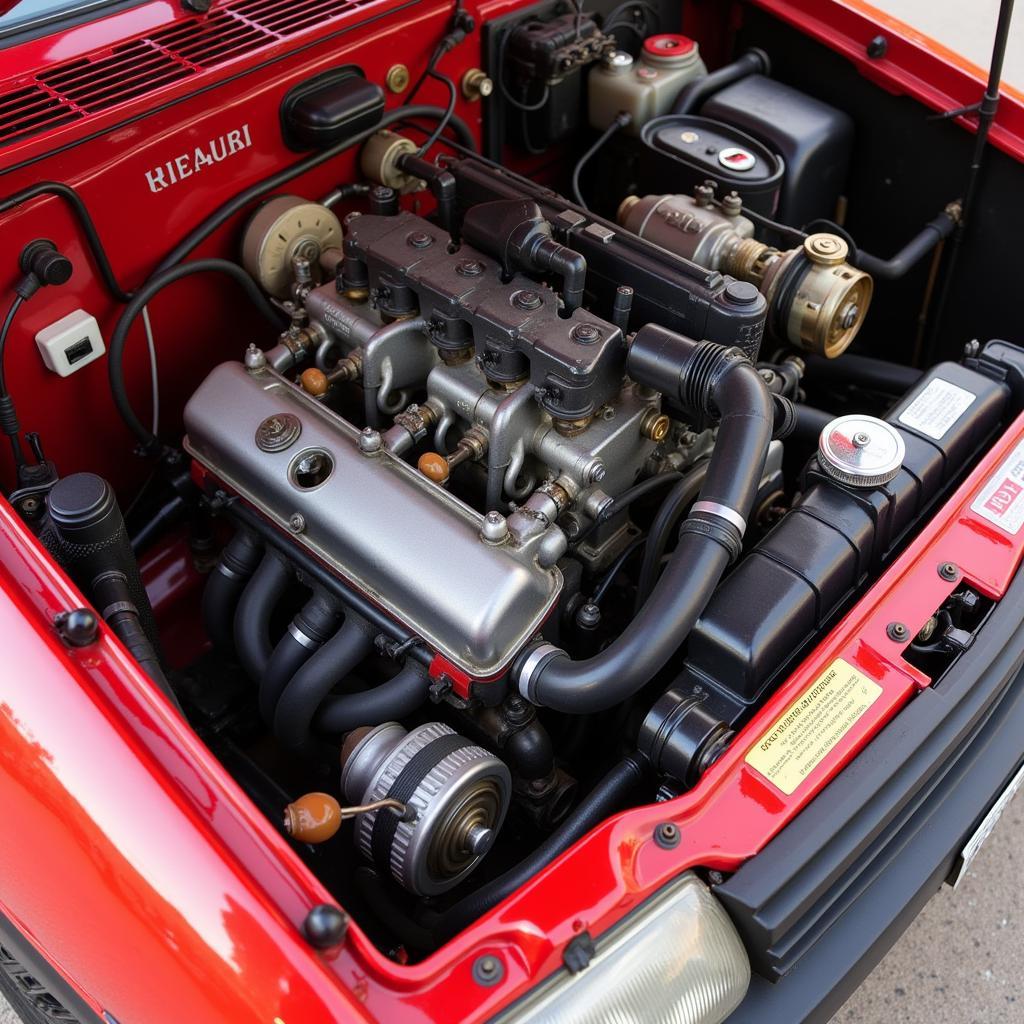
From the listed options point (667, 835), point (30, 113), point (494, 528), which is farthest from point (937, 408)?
point (30, 113)

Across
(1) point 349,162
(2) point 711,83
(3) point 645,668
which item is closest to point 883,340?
(2) point 711,83

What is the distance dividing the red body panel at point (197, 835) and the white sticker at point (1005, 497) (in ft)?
0.06

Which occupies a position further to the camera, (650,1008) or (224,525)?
(224,525)

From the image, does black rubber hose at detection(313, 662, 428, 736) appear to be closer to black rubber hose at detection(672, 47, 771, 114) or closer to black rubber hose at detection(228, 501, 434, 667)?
black rubber hose at detection(228, 501, 434, 667)

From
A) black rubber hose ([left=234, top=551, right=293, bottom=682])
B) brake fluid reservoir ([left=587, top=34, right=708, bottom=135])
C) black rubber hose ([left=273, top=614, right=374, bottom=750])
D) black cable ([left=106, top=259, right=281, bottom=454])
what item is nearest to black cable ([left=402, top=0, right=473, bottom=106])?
brake fluid reservoir ([left=587, top=34, right=708, bottom=135])

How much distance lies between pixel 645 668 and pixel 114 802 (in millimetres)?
668

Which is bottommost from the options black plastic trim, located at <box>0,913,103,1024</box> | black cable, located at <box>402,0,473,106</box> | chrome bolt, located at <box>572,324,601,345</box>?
black plastic trim, located at <box>0,913,103,1024</box>

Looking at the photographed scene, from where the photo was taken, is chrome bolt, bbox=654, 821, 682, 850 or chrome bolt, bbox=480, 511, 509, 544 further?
chrome bolt, bbox=480, 511, 509, 544

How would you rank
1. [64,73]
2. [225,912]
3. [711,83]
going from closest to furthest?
[225,912]
[64,73]
[711,83]

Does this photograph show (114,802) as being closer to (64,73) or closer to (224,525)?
(224,525)

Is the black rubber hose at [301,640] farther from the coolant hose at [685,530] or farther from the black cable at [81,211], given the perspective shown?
the black cable at [81,211]

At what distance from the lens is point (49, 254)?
1.63m

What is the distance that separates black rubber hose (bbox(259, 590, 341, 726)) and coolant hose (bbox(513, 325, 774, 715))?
356 mm

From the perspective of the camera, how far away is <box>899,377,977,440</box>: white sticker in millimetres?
1803
